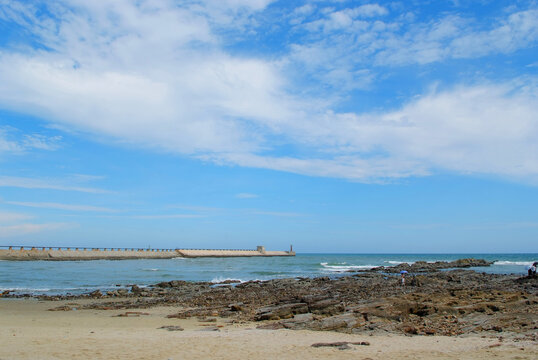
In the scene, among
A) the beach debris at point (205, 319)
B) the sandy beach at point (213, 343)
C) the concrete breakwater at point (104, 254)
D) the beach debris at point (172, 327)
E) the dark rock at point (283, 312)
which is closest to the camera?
the sandy beach at point (213, 343)

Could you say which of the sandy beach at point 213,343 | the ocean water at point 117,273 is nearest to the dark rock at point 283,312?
the sandy beach at point 213,343

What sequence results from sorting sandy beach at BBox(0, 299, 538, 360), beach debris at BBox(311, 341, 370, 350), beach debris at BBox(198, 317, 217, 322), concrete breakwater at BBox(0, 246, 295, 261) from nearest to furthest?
sandy beach at BBox(0, 299, 538, 360) → beach debris at BBox(311, 341, 370, 350) → beach debris at BBox(198, 317, 217, 322) → concrete breakwater at BBox(0, 246, 295, 261)

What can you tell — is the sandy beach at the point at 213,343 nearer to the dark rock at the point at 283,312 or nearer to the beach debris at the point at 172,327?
the beach debris at the point at 172,327

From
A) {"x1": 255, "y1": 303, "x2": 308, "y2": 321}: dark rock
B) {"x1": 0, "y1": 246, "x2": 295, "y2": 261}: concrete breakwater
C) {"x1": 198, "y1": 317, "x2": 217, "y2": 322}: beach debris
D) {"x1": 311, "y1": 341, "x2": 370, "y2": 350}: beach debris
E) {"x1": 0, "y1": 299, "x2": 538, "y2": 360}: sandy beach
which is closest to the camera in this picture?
{"x1": 0, "y1": 299, "x2": 538, "y2": 360}: sandy beach

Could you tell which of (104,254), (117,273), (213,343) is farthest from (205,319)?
(104,254)

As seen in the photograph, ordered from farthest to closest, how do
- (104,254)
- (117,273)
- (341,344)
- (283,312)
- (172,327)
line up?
(104,254), (117,273), (283,312), (172,327), (341,344)

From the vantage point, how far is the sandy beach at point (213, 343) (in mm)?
9305

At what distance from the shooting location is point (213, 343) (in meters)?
10.7

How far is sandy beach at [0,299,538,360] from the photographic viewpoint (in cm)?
930

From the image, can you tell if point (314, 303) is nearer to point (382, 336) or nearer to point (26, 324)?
point (382, 336)

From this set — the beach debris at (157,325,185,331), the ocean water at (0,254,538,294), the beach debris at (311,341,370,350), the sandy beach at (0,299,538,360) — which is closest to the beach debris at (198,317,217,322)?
the sandy beach at (0,299,538,360)

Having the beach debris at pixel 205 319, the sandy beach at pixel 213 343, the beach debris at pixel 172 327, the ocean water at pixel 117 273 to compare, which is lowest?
the ocean water at pixel 117 273

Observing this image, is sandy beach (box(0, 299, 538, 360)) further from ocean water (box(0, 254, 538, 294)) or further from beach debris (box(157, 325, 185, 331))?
ocean water (box(0, 254, 538, 294))

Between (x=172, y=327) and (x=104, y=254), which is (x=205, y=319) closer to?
(x=172, y=327)
